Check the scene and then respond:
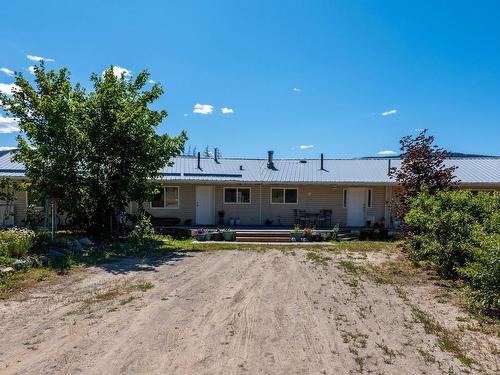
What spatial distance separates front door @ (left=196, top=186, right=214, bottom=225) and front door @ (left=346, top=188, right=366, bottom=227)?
701cm

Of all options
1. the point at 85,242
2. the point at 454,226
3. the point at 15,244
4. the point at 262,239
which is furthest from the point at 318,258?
the point at 15,244

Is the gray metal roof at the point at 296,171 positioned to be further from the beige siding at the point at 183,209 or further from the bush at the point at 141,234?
the bush at the point at 141,234

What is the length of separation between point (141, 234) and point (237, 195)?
6.09 metres

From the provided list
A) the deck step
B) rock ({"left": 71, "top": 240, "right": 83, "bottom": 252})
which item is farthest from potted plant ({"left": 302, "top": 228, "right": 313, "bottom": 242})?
rock ({"left": 71, "top": 240, "right": 83, "bottom": 252})

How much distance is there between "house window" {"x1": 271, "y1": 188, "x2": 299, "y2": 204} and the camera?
19156 mm

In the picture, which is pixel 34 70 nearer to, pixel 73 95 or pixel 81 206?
pixel 73 95

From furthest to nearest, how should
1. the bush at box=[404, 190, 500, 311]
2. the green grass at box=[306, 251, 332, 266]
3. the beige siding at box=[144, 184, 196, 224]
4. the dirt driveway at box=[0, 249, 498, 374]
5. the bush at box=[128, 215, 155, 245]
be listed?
1. the beige siding at box=[144, 184, 196, 224]
2. the bush at box=[128, 215, 155, 245]
3. the green grass at box=[306, 251, 332, 266]
4. the bush at box=[404, 190, 500, 311]
5. the dirt driveway at box=[0, 249, 498, 374]

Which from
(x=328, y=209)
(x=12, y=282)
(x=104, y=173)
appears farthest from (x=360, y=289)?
(x=328, y=209)

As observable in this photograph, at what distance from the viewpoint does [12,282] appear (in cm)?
722

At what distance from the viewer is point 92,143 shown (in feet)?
39.5

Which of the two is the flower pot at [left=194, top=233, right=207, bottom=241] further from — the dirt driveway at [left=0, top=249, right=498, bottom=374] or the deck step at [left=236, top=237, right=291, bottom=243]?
the dirt driveway at [left=0, top=249, right=498, bottom=374]

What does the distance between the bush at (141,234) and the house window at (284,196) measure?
662 cm

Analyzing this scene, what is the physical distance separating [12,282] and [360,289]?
678 centimetres

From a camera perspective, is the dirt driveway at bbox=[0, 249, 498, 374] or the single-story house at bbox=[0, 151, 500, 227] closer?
the dirt driveway at bbox=[0, 249, 498, 374]
